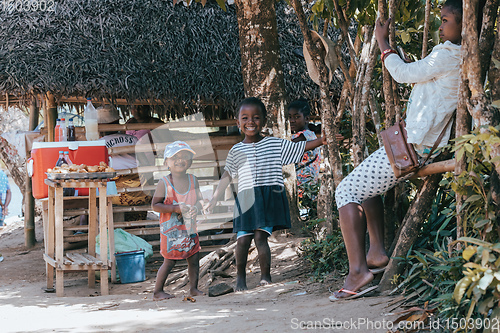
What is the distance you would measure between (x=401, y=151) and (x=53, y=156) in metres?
3.60

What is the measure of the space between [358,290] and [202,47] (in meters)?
4.37

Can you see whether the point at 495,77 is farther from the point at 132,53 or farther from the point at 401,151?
the point at 132,53

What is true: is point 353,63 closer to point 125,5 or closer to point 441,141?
point 441,141

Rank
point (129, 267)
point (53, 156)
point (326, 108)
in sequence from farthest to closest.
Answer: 1. point (129, 267)
2. point (53, 156)
3. point (326, 108)

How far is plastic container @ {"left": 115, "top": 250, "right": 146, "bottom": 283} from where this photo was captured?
215 inches

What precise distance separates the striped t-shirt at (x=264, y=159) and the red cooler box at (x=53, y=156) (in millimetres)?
1794

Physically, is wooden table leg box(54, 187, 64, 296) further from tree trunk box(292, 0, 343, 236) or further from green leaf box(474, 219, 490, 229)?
green leaf box(474, 219, 490, 229)

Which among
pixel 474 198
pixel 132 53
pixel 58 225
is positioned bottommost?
pixel 58 225

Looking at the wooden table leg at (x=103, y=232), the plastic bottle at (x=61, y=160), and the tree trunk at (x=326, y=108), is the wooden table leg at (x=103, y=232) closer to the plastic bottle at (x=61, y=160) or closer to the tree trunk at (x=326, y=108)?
the plastic bottle at (x=61, y=160)

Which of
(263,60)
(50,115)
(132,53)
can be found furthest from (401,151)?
(50,115)

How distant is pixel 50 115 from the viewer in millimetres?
6539

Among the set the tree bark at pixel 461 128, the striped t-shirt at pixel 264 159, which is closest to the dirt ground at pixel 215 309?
the tree bark at pixel 461 128

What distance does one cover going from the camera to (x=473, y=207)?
2574 millimetres

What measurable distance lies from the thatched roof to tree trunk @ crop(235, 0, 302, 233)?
1280 millimetres
